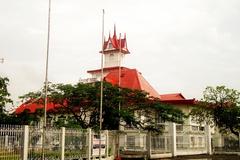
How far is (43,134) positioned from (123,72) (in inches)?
1189

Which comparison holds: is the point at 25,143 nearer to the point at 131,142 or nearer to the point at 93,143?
the point at 93,143

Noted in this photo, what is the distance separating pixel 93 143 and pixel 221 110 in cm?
1815

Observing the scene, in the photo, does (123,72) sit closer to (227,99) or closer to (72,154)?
(227,99)

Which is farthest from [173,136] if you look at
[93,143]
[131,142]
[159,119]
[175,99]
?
[175,99]

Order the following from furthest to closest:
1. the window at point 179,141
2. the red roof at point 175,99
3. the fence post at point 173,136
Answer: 1. the red roof at point 175,99
2. the window at point 179,141
3. the fence post at point 173,136

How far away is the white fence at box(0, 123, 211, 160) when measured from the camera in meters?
17.5

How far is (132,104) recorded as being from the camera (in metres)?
30.1

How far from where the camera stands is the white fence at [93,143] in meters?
17.5

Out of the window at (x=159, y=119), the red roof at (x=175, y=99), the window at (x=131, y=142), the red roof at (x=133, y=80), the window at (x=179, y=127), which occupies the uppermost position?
the red roof at (x=133, y=80)

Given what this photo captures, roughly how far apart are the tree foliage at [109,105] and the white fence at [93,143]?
104cm

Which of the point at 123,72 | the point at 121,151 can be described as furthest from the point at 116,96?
the point at 123,72

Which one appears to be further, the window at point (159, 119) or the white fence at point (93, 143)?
the window at point (159, 119)

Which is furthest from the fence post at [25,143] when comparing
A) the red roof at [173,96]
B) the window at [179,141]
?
the red roof at [173,96]

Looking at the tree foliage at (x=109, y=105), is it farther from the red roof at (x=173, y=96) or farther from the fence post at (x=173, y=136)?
the red roof at (x=173, y=96)
